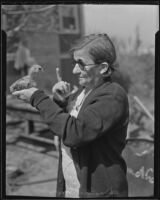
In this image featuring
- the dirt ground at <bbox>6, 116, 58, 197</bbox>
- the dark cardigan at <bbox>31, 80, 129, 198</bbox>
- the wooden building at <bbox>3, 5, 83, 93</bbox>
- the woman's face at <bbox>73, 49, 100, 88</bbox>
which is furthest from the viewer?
the dirt ground at <bbox>6, 116, 58, 197</bbox>

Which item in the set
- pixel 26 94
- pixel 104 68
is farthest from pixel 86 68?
pixel 26 94

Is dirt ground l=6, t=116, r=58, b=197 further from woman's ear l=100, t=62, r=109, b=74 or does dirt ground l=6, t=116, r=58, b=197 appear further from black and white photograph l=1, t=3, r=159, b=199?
woman's ear l=100, t=62, r=109, b=74

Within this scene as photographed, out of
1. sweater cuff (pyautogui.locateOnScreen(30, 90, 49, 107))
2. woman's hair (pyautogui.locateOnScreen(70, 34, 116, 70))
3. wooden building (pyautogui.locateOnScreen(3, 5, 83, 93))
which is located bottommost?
sweater cuff (pyautogui.locateOnScreen(30, 90, 49, 107))

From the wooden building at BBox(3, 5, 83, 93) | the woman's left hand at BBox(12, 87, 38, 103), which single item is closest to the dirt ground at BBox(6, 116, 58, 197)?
the wooden building at BBox(3, 5, 83, 93)

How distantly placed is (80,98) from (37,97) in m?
0.25

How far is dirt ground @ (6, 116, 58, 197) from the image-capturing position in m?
2.60

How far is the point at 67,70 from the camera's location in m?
2.17

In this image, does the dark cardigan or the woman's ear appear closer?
the dark cardigan

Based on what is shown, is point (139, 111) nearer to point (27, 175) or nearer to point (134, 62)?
point (134, 62)

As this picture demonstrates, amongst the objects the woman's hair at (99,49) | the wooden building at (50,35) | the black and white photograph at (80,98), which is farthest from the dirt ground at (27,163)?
the woman's hair at (99,49)

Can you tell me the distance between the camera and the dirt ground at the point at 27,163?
102 inches

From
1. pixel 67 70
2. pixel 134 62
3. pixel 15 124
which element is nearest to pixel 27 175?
pixel 15 124

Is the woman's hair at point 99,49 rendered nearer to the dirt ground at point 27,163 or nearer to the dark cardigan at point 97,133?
the dark cardigan at point 97,133
